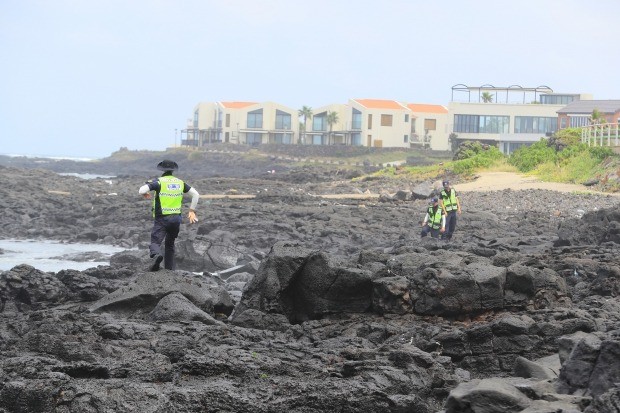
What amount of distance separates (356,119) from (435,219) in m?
82.0

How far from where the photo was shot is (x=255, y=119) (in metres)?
118

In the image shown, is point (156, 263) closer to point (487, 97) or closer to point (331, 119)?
point (487, 97)

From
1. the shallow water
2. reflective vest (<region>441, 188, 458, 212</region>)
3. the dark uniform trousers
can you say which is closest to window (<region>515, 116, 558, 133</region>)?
the shallow water

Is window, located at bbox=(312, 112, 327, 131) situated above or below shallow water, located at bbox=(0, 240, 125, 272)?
above

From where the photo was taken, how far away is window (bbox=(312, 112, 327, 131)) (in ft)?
377

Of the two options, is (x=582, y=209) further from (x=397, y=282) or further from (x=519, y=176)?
(x=397, y=282)

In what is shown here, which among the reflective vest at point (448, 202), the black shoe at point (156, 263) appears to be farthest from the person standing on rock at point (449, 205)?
the black shoe at point (156, 263)

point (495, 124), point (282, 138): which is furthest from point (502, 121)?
point (282, 138)

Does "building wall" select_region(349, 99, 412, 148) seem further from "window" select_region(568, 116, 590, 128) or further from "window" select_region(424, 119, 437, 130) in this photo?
"window" select_region(568, 116, 590, 128)

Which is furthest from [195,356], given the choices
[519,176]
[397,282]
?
[519,176]

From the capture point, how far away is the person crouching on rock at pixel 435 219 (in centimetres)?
2462

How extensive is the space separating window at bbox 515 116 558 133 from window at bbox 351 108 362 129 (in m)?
24.1

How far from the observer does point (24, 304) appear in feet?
45.9

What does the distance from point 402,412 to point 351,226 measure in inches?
926
